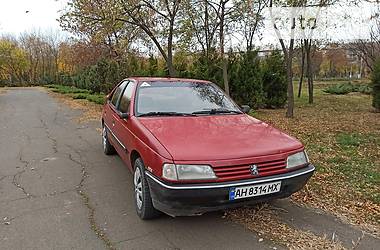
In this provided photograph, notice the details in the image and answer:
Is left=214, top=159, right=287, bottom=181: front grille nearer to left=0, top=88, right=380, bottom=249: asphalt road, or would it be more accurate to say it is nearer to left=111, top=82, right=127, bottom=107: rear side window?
left=0, top=88, right=380, bottom=249: asphalt road

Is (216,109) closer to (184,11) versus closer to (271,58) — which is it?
(184,11)

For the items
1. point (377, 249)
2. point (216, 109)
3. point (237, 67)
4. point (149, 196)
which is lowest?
point (377, 249)

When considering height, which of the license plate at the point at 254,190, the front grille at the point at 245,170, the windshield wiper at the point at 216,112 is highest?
the windshield wiper at the point at 216,112

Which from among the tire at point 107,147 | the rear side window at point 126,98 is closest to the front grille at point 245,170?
the rear side window at point 126,98

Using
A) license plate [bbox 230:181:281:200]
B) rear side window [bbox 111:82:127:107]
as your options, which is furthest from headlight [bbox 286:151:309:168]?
rear side window [bbox 111:82:127:107]

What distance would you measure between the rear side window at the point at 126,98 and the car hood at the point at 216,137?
0.75m

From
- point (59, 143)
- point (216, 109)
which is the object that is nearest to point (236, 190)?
point (216, 109)

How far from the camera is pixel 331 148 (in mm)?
6727

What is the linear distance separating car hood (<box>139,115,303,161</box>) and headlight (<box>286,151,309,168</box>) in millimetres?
85

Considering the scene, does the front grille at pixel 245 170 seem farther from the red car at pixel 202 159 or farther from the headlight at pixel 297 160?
the headlight at pixel 297 160

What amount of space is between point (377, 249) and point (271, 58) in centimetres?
1321

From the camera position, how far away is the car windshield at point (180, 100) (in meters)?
4.29

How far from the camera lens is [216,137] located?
3418 millimetres

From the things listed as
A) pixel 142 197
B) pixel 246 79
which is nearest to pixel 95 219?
pixel 142 197
